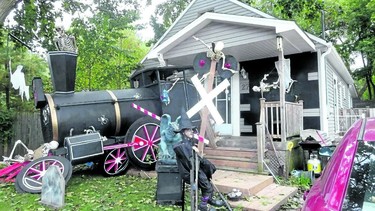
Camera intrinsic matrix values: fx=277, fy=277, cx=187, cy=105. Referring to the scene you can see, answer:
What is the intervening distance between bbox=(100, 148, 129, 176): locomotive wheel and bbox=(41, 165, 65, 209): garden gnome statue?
1.96 m

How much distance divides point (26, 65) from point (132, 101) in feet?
21.8

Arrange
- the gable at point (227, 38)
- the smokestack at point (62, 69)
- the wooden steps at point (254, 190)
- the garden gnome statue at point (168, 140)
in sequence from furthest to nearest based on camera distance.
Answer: the gable at point (227, 38)
the smokestack at point (62, 69)
the garden gnome statue at point (168, 140)
the wooden steps at point (254, 190)

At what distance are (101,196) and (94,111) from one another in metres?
1.91

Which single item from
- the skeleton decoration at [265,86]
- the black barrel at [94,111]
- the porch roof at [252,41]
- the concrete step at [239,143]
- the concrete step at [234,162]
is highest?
the porch roof at [252,41]

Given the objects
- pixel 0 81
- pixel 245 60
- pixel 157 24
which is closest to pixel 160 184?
pixel 245 60

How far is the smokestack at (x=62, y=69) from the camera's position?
5.59 m

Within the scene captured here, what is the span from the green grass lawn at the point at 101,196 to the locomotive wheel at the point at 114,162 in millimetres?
181

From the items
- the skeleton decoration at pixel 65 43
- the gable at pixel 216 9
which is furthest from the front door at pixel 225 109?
the skeleton decoration at pixel 65 43

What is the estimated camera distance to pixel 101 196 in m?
4.69

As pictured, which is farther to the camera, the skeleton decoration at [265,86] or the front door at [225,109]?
the front door at [225,109]

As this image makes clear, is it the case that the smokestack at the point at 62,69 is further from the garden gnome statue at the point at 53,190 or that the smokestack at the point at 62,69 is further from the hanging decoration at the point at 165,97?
the garden gnome statue at the point at 53,190

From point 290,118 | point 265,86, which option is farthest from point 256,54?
point 290,118

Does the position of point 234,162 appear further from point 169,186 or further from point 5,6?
point 5,6

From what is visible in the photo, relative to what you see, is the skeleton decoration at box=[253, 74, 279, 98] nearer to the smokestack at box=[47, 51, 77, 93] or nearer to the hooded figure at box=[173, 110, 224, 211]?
the hooded figure at box=[173, 110, 224, 211]
